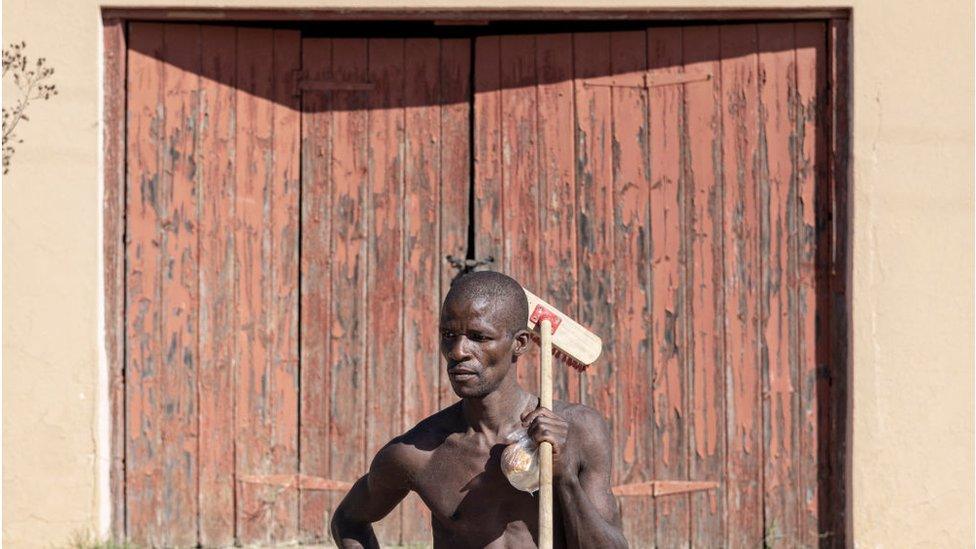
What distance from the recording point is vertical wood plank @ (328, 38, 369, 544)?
22.7ft

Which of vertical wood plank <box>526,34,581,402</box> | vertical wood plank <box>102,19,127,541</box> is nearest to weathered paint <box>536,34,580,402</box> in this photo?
vertical wood plank <box>526,34,581,402</box>

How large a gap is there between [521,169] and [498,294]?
322cm

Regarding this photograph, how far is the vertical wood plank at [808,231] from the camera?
22.4 ft

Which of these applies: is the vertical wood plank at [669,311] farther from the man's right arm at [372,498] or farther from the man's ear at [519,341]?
the man's ear at [519,341]

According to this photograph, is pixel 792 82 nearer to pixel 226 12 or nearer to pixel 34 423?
pixel 226 12

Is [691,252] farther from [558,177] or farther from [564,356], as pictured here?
[564,356]

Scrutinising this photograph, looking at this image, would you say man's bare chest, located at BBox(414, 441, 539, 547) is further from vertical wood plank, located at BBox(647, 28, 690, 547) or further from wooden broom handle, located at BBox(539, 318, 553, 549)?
vertical wood plank, located at BBox(647, 28, 690, 547)

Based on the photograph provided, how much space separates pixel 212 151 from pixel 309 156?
0.42 m

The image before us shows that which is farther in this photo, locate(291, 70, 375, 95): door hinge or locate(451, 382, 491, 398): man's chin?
locate(291, 70, 375, 95): door hinge

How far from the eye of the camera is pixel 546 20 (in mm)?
6848

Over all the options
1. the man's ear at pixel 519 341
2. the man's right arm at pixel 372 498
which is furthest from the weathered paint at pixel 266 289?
the man's ear at pixel 519 341

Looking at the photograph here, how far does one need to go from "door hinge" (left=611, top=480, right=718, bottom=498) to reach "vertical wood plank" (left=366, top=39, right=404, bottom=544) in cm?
103

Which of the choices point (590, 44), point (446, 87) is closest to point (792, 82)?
point (590, 44)

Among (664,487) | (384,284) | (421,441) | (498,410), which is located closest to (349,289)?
(384,284)
